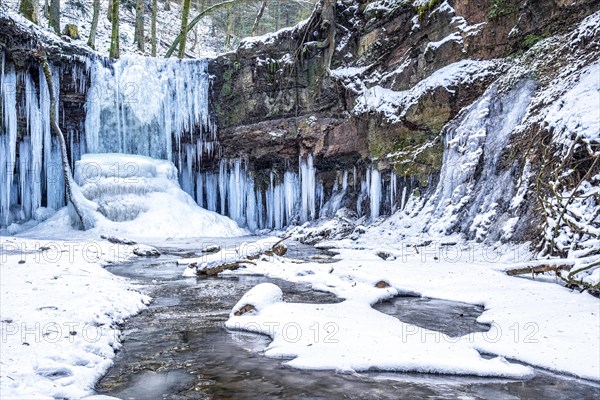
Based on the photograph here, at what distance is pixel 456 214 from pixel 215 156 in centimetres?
1222

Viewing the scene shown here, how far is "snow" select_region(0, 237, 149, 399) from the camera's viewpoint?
2744 millimetres

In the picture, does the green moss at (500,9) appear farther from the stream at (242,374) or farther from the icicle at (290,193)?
the stream at (242,374)

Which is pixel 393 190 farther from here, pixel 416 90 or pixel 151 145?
pixel 151 145

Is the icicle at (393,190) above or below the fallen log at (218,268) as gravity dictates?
above

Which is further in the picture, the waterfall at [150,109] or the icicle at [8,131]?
the waterfall at [150,109]

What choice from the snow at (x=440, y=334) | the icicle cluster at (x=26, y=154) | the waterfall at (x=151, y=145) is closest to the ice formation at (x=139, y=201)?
the waterfall at (x=151, y=145)

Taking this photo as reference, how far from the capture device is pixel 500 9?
12266mm

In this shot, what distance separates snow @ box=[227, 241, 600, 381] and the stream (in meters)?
0.13

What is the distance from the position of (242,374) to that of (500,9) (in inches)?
510

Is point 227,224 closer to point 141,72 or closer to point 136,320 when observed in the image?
point 141,72

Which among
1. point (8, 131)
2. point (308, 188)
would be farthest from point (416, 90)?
point (8, 131)

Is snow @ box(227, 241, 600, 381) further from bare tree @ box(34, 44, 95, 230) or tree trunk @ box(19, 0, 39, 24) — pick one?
tree trunk @ box(19, 0, 39, 24)

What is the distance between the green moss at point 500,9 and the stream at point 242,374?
10244 millimetres

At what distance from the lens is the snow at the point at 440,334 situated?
3270mm
